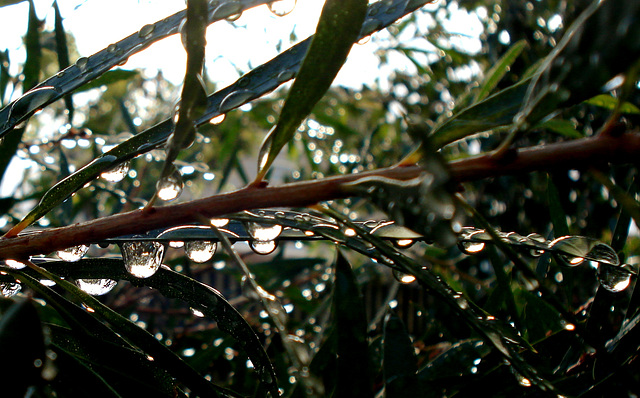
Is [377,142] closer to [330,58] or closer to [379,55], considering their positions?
[379,55]

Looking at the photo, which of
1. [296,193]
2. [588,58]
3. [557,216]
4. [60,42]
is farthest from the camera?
[60,42]

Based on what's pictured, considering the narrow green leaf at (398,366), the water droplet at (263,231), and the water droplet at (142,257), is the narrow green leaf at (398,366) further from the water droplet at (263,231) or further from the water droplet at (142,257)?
the water droplet at (142,257)

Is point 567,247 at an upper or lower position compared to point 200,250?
lower

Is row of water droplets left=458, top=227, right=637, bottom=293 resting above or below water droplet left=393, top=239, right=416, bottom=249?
below

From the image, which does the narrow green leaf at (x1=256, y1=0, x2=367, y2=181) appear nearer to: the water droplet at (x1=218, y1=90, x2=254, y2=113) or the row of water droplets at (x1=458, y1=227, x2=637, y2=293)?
the water droplet at (x1=218, y1=90, x2=254, y2=113)

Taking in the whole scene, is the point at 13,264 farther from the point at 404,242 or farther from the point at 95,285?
the point at 404,242

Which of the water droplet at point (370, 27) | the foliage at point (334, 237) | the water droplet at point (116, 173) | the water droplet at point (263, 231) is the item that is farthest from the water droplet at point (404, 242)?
the water droplet at point (116, 173)

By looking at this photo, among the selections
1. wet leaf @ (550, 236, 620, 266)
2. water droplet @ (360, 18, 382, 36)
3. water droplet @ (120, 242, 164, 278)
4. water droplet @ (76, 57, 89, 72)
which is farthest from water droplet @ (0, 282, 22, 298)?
wet leaf @ (550, 236, 620, 266)

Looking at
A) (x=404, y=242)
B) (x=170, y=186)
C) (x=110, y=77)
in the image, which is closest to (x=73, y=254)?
(x=170, y=186)
